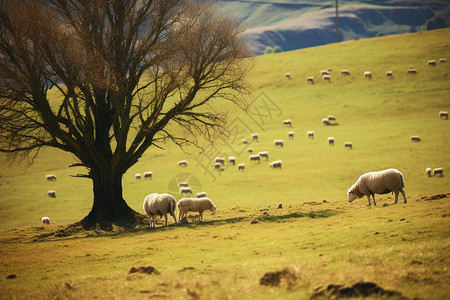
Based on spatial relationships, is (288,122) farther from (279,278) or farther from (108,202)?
(279,278)

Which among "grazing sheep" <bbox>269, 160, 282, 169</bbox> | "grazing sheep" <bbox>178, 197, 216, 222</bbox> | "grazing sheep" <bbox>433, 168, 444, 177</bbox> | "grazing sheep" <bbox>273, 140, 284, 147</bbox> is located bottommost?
"grazing sheep" <bbox>178, 197, 216, 222</bbox>

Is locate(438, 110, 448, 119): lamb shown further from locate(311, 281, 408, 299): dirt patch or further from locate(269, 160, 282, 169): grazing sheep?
locate(311, 281, 408, 299): dirt patch

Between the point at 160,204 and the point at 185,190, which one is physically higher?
the point at 185,190

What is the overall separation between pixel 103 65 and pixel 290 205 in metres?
13.0

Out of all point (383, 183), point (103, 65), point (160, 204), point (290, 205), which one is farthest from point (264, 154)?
point (103, 65)

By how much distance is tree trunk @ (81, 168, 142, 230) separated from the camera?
78.2 ft

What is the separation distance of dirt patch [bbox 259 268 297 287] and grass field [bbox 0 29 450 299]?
10cm

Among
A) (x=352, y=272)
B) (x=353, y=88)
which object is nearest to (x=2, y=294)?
(x=352, y=272)

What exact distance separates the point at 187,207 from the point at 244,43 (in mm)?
9158

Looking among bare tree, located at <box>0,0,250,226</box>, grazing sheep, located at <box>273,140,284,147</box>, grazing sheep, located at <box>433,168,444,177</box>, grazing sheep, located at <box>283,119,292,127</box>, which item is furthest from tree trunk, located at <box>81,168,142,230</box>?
grazing sheep, located at <box>283,119,292,127</box>

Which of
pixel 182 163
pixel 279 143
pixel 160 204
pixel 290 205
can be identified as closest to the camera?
pixel 160 204

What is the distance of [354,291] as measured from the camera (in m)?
8.38

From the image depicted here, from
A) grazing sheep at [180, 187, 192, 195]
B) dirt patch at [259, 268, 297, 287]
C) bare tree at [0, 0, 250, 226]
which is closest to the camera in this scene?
dirt patch at [259, 268, 297, 287]

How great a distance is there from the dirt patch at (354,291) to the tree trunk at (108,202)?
16.7 m
